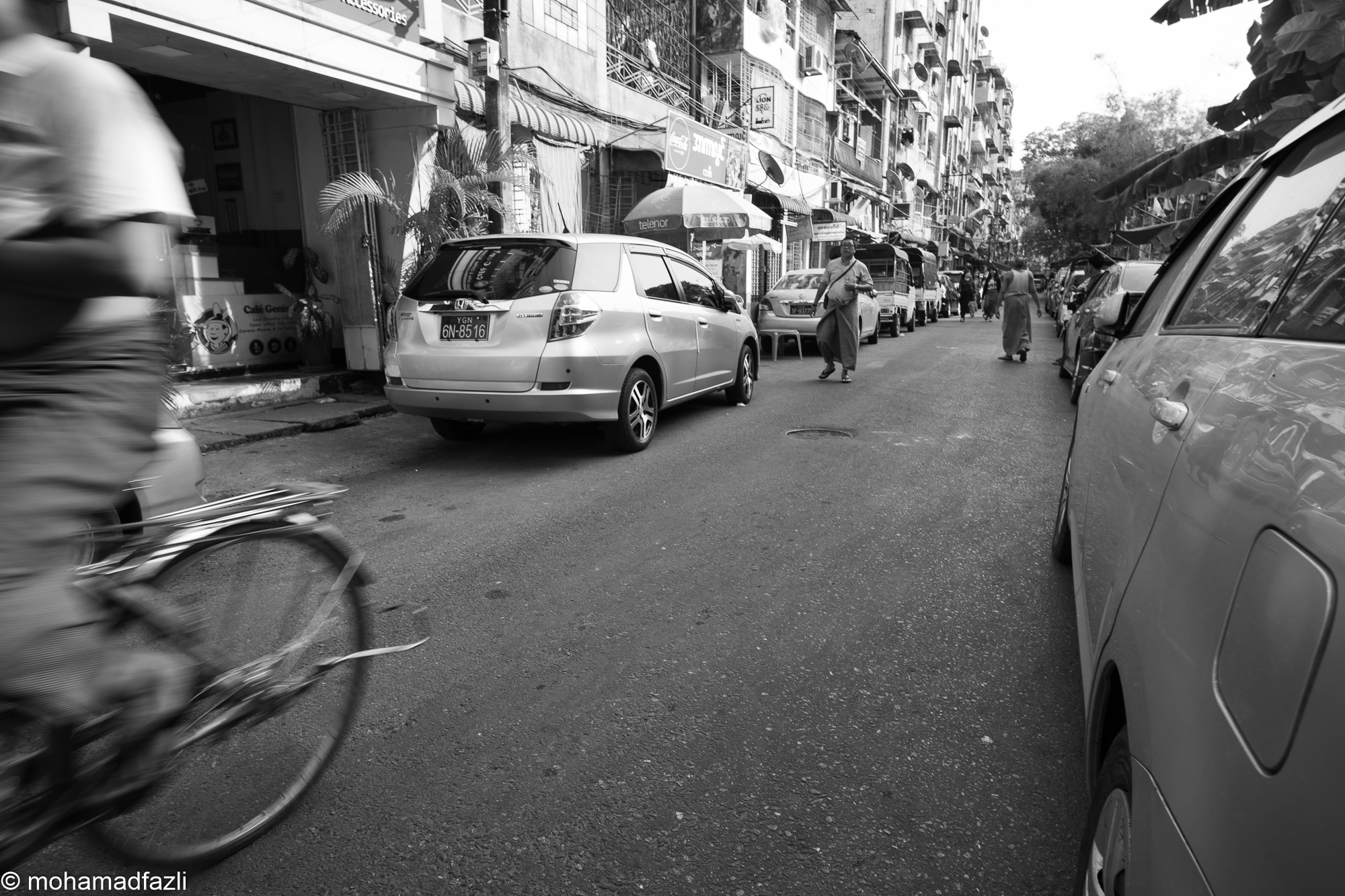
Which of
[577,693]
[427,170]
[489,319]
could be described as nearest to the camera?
[577,693]

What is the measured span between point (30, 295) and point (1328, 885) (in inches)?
83.7

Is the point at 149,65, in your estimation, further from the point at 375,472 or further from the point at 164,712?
the point at 164,712

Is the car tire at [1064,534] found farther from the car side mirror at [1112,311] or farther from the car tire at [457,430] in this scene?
the car tire at [457,430]

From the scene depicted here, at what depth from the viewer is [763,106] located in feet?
76.6

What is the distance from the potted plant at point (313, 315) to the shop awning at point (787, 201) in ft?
42.3

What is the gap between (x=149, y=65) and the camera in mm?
8336

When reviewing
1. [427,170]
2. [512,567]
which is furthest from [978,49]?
[512,567]

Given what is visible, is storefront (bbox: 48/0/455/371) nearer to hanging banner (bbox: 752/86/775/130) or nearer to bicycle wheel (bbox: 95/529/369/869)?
bicycle wheel (bbox: 95/529/369/869)

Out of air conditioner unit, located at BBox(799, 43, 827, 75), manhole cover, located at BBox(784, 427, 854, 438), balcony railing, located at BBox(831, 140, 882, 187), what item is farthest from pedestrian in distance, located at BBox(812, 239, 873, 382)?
balcony railing, located at BBox(831, 140, 882, 187)

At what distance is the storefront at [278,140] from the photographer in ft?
26.4

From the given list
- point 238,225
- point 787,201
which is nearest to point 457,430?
point 238,225

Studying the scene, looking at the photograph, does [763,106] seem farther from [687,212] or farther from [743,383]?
[743,383]

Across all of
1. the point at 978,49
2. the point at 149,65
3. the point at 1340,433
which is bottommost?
the point at 1340,433

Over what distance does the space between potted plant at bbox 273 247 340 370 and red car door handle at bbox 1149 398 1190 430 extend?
33.1 ft
